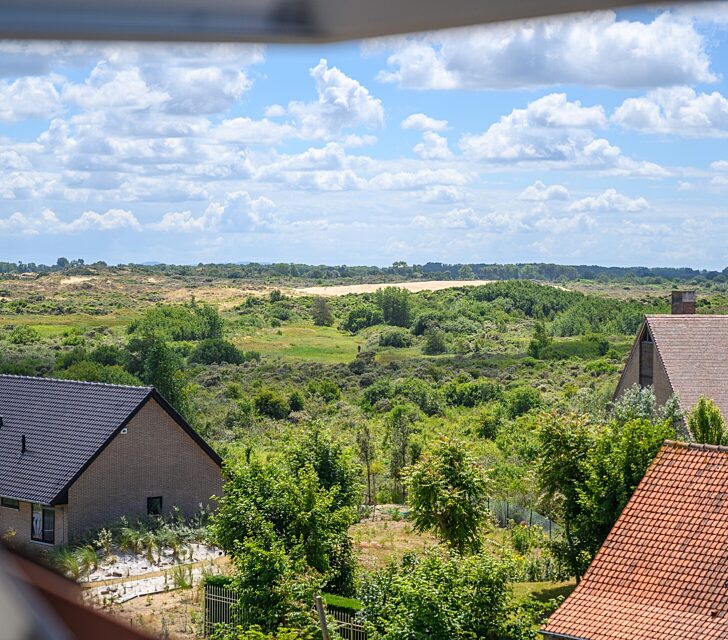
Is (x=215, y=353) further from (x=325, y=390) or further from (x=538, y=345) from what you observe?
(x=538, y=345)

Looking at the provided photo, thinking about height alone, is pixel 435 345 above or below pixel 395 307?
below

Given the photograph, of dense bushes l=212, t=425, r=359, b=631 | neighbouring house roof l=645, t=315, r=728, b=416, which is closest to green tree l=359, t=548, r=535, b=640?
dense bushes l=212, t=425, r=359, b=631

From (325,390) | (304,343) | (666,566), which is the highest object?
(666,566)

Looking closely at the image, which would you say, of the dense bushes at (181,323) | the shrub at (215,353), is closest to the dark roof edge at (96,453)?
the shrub at (215,353)

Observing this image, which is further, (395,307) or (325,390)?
(395,307)

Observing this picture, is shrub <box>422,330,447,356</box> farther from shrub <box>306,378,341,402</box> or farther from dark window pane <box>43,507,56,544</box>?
dark window pane <box>43,507,56,544</box>

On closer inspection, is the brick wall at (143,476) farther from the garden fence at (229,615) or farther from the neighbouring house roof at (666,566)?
the neighbouring house roof at (666,566)

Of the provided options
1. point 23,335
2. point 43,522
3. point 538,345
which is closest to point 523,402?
point 538,345
